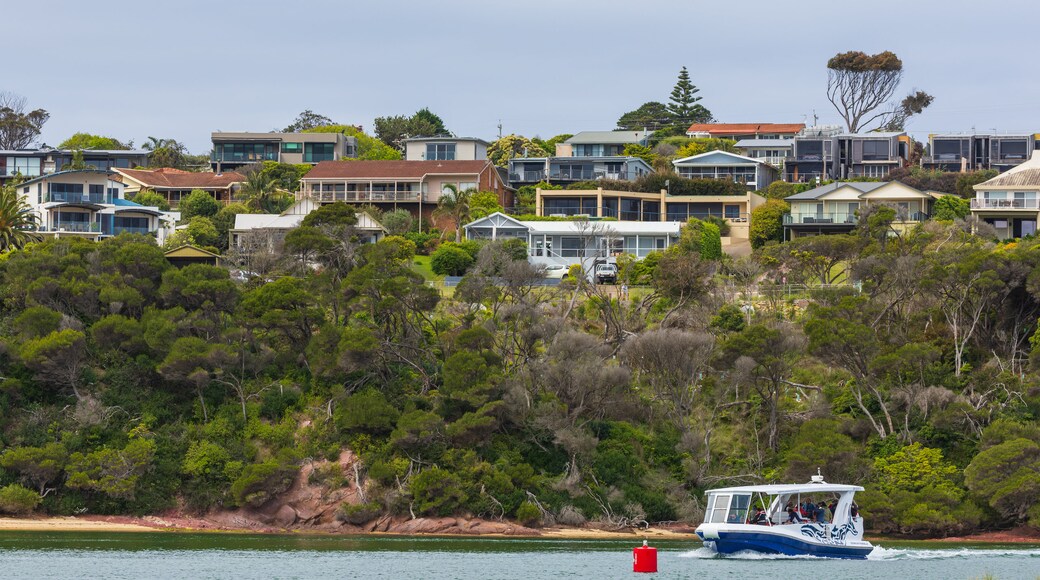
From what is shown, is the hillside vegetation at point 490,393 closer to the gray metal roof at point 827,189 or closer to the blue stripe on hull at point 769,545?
the blue stripe on hull at point 769,545

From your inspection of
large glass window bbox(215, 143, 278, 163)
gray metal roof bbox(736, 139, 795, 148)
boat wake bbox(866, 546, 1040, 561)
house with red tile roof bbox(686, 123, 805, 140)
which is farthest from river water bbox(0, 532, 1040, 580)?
house with red tile roof bbox(686, 123, 805, 140)

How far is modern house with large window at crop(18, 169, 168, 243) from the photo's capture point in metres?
105

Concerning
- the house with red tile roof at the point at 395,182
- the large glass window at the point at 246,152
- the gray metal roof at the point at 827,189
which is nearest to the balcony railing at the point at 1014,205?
the gray metal roof at the point at 827,189

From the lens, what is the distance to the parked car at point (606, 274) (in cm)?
9238

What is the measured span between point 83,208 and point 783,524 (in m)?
66.8

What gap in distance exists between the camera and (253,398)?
71312 mm

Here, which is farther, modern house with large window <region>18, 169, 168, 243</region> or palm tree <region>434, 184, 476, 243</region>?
palm tree <region>434, 184, 476, 243</region>

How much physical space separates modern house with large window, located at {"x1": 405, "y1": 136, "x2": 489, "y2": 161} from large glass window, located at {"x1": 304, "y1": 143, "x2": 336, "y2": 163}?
1140cm

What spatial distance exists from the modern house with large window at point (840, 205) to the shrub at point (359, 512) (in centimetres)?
5107

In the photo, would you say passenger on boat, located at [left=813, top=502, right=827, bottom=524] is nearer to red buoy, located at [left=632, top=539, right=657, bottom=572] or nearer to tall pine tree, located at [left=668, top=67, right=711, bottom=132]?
red buoy, located at [left=632, top=539, right=657, bottom=572]

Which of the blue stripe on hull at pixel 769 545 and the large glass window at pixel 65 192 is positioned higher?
the large glass window at pixel 65 192

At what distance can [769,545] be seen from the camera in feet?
177

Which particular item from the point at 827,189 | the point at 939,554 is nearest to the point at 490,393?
the point at 939,554

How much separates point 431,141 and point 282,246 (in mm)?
57685
